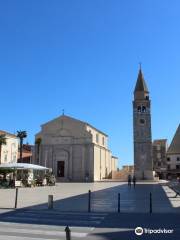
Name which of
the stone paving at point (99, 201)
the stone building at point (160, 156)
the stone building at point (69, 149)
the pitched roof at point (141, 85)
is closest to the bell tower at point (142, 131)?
the pitched roof at point (141, 85)

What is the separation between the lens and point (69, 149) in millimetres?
76250

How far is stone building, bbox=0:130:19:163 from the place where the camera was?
233 feet

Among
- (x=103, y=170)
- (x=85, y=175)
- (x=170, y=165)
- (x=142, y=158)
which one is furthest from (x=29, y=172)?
(x=170, y=165)

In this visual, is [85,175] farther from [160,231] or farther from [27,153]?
[160,231]

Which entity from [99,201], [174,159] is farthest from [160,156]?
[99,201]

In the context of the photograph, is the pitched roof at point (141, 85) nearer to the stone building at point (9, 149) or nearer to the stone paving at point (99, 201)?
the stone building at point (9, 149)

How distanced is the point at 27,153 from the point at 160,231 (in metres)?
89.2

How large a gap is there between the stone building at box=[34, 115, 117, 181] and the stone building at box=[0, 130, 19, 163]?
185 inches

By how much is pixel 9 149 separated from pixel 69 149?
12.4 metres

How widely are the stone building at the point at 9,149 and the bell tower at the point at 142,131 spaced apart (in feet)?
83.8

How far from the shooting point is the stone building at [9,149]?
7101 centimetres

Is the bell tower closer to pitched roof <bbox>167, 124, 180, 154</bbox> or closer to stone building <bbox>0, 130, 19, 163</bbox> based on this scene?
pitched roof <bbox>167, 124, 180, 154</bbox>

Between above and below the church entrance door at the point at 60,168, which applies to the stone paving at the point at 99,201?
below

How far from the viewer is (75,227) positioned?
1141 cm
